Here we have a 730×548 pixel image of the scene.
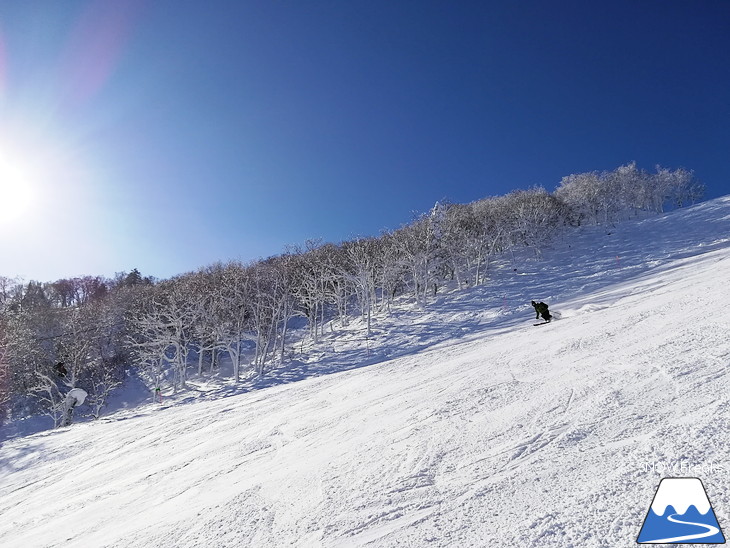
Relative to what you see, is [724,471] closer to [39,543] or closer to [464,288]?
[39,543]

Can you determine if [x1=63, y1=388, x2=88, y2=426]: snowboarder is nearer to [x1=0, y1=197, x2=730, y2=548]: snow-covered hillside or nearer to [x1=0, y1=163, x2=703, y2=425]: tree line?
[x1=0, y1=163, x2=703, y2=425]: tree line

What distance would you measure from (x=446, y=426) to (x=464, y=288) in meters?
39.6

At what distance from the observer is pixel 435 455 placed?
199 inches

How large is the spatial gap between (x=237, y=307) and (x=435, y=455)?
3413 centimetres

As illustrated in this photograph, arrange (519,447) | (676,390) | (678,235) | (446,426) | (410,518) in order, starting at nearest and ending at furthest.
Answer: (410,518), (519,447), (676,390), (446,426), (678,235)

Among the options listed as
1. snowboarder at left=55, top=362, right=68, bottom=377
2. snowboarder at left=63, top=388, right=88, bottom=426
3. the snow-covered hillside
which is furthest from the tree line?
the snow-covered hillside

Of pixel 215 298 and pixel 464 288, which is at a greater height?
pixel 215 298

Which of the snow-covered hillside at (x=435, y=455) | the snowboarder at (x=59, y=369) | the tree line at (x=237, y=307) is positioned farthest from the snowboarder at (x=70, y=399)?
the snow-covered hillside at (x=435, y=455)

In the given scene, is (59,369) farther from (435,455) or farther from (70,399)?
(435,455)

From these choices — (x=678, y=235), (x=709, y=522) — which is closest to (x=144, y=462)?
(x=709, y=522)

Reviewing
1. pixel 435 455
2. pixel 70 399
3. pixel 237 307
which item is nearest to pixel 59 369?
pixel 70 399

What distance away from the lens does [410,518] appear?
3807mm

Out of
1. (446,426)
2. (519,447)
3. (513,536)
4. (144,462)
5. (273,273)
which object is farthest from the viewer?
(273,273)

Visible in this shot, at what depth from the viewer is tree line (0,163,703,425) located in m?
33.4
